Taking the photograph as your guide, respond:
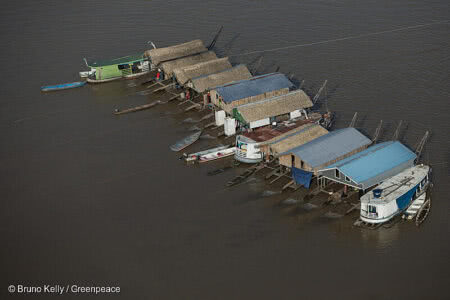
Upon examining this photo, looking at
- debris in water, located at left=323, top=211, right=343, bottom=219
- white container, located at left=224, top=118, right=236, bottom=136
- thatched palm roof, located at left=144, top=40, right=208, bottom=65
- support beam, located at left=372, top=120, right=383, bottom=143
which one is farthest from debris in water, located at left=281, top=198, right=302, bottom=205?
thatched palm roof, located at left=144, top=40, right=208, bottom=65

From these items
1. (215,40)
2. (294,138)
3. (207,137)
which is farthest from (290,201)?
(215,40)

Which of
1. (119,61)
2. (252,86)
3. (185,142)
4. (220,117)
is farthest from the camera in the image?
(119,61)

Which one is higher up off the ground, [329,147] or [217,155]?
[329,147]

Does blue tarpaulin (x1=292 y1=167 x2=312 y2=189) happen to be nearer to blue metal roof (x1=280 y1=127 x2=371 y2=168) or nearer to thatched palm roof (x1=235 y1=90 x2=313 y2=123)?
blue metal roof (x1=280 y1=127 x2=371 y2=168)

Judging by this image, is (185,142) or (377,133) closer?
(377,133)

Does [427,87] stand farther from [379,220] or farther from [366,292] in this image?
[366,292]

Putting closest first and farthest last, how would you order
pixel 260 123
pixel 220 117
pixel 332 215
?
pixel 332 215 < pixel 260 123 < pixel 220 117

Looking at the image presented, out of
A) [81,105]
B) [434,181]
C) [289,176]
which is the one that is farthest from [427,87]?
[81,105]

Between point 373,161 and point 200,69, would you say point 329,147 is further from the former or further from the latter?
point 200,69
